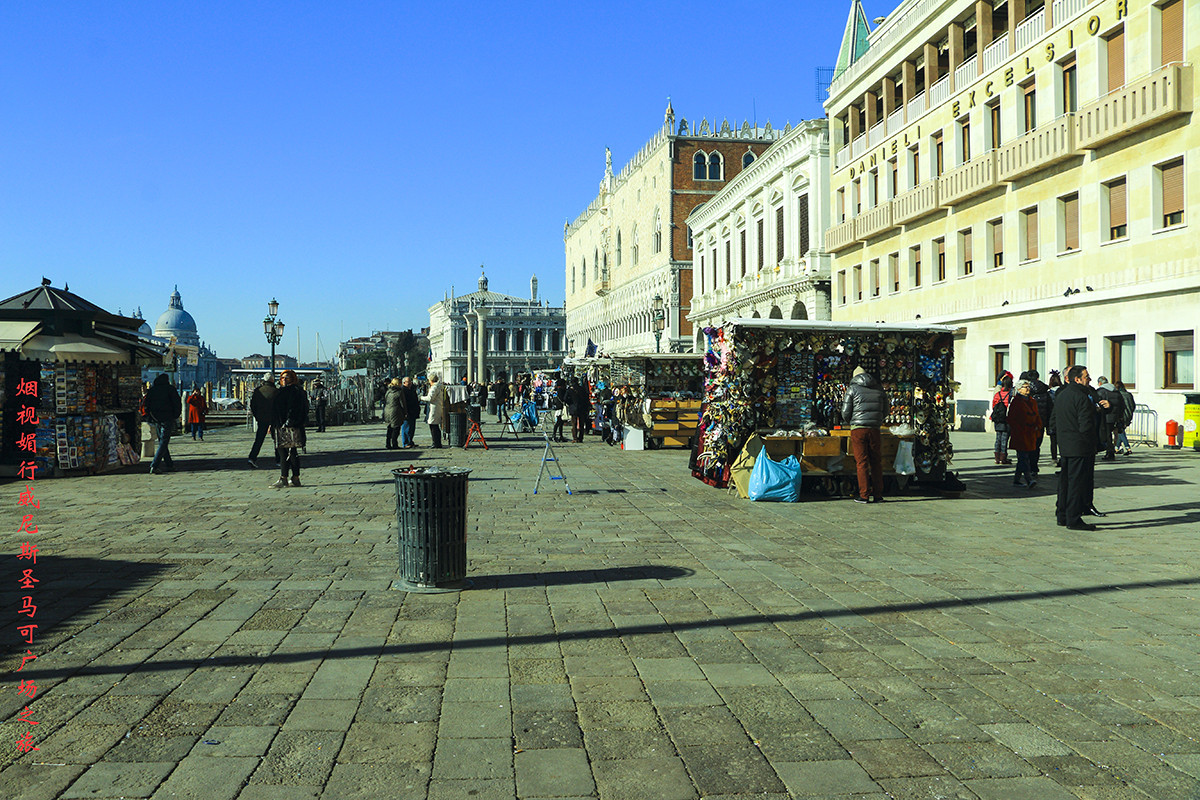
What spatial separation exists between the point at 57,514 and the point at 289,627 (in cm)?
678

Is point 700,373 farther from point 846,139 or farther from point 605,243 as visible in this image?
point 605,243

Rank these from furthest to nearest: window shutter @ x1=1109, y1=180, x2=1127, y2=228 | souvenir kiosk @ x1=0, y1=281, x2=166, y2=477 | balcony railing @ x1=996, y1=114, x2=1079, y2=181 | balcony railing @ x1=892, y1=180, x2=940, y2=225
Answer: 1. balcony railing @ x1=892, y1=180, x2=940, y2=225
2. balcony railing @ x1=996, y1=114, x2=1079, y2=181
3. window shutter @ x1=1109, y1=180, x2=1127, y2=228
4. souvenir kiosk @ x1=0, y1=281, x2=166, y2=477

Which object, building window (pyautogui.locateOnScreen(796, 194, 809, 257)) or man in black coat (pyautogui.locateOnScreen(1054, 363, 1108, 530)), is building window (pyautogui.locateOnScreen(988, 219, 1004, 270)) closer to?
building window (pyautogui.locateOnScreen(796, 194, 809, 257))

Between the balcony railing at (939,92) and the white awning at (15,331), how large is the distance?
86.6ft

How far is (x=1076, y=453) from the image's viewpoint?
1023 cm

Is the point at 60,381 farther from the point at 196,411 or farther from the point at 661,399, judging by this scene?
the point at 661,399

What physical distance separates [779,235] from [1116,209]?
2443cm

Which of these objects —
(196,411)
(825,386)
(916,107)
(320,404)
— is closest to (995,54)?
(916,107)

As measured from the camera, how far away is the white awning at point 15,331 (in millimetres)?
15250

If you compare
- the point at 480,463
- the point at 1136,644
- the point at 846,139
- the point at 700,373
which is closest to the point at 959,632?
the point at 1136,644

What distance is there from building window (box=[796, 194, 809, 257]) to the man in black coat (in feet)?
112

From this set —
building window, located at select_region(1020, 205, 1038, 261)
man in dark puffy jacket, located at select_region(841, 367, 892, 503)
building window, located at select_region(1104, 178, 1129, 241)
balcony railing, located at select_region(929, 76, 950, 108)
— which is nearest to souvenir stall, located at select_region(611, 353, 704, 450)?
man in dark puffy jacket, located at select_region(841, 367, 892, 503)

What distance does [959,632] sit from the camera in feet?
18.8

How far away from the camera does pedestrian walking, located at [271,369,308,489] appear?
13719mm
